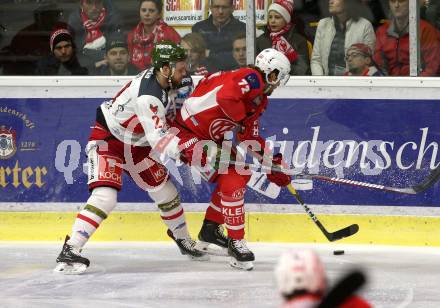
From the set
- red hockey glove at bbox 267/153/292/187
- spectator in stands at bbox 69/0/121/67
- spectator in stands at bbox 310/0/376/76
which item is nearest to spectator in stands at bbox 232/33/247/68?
spectator in stands at bbox 310/0/376/76

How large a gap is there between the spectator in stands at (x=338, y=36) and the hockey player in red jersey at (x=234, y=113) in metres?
0.80

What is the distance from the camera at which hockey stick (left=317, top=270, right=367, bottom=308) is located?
2127mm

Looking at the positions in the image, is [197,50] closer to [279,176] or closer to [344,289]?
[279,176]

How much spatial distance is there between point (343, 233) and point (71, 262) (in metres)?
1.39

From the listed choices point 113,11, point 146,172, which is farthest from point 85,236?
point 113,11

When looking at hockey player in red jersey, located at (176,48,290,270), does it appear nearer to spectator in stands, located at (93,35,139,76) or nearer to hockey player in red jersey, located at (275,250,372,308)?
spectator in stands, located at (93,35,139,76)

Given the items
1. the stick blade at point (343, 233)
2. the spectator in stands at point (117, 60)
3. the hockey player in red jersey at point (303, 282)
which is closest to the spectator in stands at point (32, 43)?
the spectator in stands at point (117, 60)

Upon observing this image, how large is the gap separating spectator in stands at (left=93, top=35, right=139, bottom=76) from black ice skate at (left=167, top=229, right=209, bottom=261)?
1.17 meters

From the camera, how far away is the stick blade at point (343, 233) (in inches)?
221

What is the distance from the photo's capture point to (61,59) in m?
6.45

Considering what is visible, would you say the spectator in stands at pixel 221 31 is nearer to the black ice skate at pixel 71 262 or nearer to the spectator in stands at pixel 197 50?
the spectator in stands at pixel 197 50

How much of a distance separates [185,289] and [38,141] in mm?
1898

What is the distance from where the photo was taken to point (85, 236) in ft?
17.5

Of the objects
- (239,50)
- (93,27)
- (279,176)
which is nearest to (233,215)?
(279,176)
